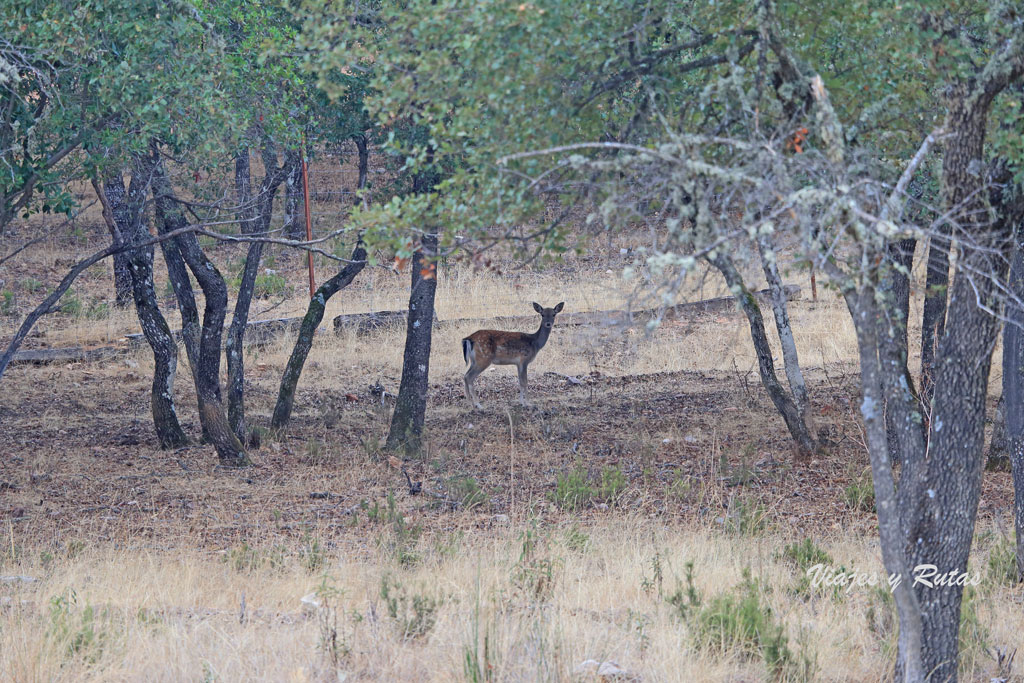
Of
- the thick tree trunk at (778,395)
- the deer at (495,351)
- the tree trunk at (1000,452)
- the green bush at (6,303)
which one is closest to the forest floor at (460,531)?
the thick tree trunk at (778,395)

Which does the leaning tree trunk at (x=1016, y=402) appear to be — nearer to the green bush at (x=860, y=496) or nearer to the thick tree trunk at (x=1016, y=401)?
the thick tree trunk at (x=1016, y=401)

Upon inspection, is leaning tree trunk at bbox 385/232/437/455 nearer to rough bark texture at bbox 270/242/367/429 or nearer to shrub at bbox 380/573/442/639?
rough bark texture at bbox 270/242/367/429

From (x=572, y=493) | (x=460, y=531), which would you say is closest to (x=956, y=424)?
(x=460, y=531)

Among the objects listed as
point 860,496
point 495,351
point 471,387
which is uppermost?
A: point 495,351

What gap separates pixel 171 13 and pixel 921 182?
641 cm

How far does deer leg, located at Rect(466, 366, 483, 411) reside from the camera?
14884 millimetres

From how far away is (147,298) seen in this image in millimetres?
11234

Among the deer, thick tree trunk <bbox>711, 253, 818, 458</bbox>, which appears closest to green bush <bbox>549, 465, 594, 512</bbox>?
thick tree trunk <bbox>711, 253, 818, 458</bbox>

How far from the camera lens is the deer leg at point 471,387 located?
14884mm

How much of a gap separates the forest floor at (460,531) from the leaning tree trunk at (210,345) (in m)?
0.30

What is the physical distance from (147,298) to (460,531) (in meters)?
4.91

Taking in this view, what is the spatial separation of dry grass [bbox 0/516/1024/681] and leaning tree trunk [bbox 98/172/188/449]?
13.2ft

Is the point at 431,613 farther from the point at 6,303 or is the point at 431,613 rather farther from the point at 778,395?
the point at 6,303

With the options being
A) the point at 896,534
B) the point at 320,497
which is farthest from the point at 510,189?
the point at 320,497
